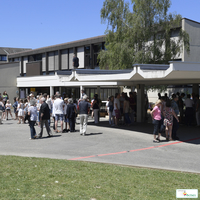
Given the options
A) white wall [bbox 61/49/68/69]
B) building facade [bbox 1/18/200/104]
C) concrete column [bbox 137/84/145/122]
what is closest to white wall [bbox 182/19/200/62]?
building facade [bbox 1/18/200/104]

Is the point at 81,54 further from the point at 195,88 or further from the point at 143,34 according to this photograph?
the point at 195,88

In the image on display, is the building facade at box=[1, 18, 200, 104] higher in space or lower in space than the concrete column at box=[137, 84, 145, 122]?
higher

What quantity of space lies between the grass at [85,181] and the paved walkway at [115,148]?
103cm

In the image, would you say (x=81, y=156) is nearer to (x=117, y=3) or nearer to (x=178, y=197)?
(x=178, y=197)

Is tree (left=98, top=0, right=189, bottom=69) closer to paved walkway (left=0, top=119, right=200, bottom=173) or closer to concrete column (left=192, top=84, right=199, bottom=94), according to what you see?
concrete column (left=192, top=84, right=199, bottom=94)

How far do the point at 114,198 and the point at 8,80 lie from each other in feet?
123

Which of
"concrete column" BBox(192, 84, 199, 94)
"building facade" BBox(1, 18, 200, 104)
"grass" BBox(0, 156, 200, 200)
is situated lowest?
"grass" BBox(0, 156, 200, 200)

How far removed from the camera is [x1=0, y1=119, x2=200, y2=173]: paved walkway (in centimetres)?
866

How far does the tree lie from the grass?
19.9 m

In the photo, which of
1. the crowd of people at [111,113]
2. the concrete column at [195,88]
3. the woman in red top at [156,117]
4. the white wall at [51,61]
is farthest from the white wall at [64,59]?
the woman in red top at [156,117]

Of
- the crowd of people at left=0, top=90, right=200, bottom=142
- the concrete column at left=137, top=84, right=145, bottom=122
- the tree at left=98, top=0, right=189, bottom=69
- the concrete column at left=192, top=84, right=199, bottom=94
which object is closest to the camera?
the crowd of people at left=0, top=90, right=200, bottom=142

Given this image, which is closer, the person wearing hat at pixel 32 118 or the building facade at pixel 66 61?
the person wearing hat at pixel 32 118

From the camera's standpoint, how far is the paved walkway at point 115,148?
866cm

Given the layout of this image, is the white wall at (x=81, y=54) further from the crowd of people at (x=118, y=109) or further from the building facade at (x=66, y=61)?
the crowd of people at (x=118, y=109)
